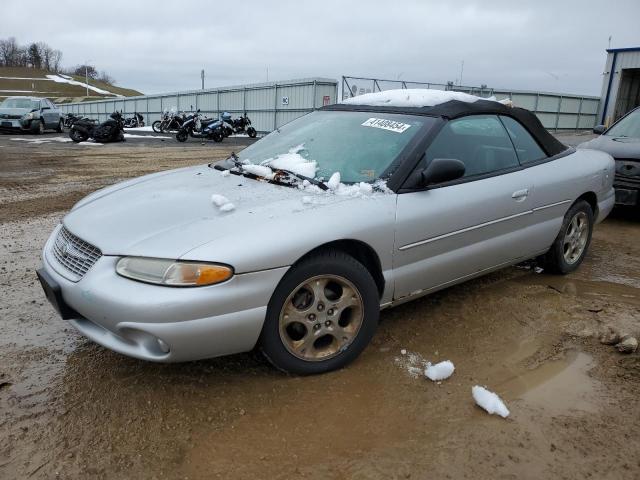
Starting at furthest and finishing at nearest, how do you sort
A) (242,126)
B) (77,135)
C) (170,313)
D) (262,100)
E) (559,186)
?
(262,100) < (242,126) < (77,135) < (559,186) < (170,313)

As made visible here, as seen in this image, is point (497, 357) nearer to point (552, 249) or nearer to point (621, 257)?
point (552, 249)

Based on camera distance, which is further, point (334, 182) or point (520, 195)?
point (520, 195)

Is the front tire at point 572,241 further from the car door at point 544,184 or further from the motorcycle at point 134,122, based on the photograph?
the motorcycle at point 134,122

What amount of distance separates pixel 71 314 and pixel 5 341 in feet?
2.77

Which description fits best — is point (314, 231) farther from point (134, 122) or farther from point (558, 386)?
point (134, 122)

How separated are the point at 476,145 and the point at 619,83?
68.9 ft

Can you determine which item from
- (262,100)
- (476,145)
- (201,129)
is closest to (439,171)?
(476,145)

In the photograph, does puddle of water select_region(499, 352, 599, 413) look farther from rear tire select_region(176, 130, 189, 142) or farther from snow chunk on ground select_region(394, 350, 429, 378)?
rear tire select_region(176, 130, 189, 142)

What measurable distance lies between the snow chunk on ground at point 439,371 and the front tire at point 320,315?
0.37 meters

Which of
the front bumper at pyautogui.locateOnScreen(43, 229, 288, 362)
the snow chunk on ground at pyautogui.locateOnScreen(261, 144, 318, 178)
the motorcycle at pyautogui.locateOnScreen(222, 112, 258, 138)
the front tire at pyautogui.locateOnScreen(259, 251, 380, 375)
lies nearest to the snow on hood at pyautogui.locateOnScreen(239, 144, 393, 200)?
the snow chunk on ground at pyautogui.locateOnScreen(261, 144, 318, 178)

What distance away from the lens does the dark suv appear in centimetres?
2230

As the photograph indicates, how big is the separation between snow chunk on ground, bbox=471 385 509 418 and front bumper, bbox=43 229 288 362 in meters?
1.13

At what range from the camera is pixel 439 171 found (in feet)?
9.97

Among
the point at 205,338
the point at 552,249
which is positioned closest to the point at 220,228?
the point at 205,338
